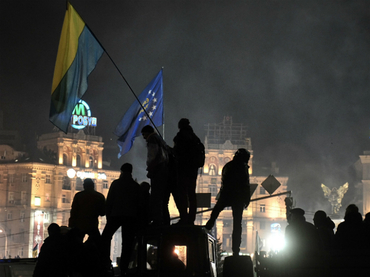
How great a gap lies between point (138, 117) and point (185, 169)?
9.33 meters

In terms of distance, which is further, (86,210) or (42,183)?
(42,183)

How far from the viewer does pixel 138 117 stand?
20484 millimetres

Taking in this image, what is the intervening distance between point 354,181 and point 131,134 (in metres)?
113

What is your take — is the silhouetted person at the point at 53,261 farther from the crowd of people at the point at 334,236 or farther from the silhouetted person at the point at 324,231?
the silhouetted person at the point at 324,231

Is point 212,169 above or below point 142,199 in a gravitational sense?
above

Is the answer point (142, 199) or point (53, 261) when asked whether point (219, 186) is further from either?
point (53, 261)

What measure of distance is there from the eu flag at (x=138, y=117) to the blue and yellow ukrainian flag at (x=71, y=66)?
305cm

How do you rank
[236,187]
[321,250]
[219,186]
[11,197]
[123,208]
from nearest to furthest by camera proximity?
[321,250], [123,208], [236,187], [11,197], [219,186]

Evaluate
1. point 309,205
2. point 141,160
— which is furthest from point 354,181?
point 141,160

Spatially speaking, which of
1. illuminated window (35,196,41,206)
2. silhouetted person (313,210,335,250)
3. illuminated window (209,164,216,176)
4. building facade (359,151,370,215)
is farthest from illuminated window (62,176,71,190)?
silhouetted person (313,210,335,250)

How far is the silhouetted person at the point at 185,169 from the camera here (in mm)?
11297

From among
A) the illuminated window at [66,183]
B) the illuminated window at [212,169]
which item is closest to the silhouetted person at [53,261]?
the illuminated window at [66,183]

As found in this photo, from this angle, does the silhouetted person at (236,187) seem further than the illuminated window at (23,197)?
No

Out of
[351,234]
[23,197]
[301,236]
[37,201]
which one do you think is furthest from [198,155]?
[37,201]
